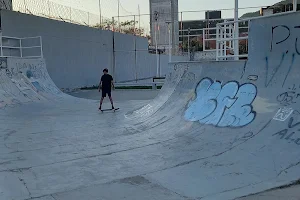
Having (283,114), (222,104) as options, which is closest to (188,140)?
(222,104)

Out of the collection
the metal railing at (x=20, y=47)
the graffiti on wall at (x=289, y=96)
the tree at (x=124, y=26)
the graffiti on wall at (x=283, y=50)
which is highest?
the tree at (x=124, y=26)

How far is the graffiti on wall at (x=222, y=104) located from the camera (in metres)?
7.46

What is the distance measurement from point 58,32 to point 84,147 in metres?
16.8

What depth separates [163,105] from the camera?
11.1m

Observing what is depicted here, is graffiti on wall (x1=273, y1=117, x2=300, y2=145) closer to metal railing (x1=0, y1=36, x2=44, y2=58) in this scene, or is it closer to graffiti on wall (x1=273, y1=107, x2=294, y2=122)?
graffiti on wall (x1=273, y1=107, x2=294, y2=122)

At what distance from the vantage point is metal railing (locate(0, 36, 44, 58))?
18078 mm

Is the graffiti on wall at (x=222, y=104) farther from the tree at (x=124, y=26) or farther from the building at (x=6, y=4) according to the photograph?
the tree at (x=124, y=26)

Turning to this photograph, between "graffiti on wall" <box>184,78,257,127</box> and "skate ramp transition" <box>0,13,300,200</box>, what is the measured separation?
0.03 m

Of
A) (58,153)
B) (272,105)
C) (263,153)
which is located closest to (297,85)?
(272,105)

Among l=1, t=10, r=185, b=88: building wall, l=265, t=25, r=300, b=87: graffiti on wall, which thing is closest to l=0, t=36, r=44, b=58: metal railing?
l=1, t=10, r=185, b=88: building wall

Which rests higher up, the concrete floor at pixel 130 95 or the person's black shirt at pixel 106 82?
the person's black shirt at pixel 106 82

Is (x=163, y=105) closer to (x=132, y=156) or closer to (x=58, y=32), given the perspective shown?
(x=132, y=156)

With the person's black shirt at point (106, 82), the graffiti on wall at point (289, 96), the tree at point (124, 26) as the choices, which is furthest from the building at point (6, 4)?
the graffiti on wall at point (289, 96)

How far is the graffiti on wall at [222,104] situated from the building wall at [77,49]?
13228mm
